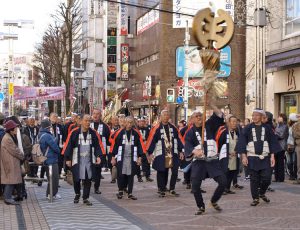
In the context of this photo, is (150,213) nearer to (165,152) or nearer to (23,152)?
(165,152)

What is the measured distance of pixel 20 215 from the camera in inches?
437

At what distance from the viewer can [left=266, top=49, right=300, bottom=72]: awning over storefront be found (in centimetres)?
2197

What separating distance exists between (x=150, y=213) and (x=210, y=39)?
10.9 ft

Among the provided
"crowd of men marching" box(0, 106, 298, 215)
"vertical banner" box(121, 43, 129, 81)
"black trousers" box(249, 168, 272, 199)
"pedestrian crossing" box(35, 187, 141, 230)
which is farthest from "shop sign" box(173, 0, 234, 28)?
"black trousers" box(249, 168, 272, 199)

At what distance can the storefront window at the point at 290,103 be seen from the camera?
23875 mm

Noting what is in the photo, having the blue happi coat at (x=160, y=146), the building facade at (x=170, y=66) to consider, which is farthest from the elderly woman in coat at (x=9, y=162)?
the building facade at (x=170, y=66)

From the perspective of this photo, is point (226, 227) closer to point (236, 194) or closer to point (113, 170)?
point (236, 194)

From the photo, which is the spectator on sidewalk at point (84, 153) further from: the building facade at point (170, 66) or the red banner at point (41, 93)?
the red banner at point (41, 93)

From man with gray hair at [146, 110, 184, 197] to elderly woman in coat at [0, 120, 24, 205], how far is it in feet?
9.58

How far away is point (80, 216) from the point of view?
1079 cm

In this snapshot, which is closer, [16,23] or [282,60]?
[282,60]

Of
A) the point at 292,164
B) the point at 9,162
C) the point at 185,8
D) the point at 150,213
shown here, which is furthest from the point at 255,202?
the point at 185,8

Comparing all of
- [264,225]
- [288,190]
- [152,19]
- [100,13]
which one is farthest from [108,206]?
[100,13]

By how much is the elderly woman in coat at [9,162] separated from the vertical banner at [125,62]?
1615 inches
